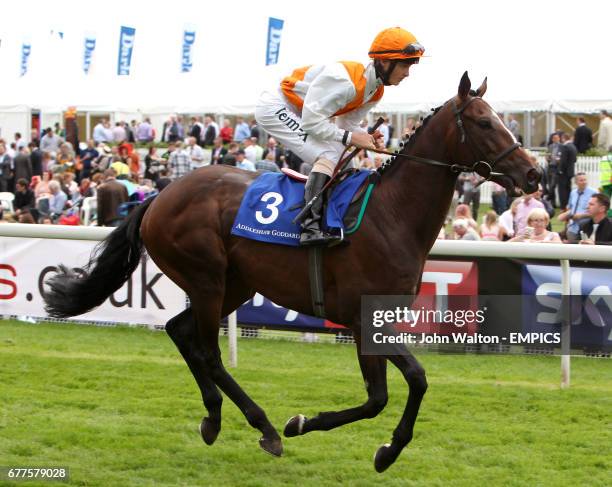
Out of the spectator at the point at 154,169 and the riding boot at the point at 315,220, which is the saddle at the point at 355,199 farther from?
the spectator at the point at 154,169

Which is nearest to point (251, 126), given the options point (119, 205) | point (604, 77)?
point (604, 77)

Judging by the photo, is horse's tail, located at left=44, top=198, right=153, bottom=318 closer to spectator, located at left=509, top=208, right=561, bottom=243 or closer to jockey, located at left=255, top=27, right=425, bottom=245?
jockey, located at left=255, top=27, right=425, bottom=245

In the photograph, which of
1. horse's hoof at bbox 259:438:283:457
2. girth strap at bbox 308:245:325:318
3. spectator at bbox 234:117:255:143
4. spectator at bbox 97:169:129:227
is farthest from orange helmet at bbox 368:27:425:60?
spectator at bbox 234:117:255:143

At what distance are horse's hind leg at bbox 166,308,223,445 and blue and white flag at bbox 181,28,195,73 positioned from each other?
74.0 feet

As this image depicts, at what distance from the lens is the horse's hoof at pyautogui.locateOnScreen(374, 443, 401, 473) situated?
192 inches

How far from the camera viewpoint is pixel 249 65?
2580cm

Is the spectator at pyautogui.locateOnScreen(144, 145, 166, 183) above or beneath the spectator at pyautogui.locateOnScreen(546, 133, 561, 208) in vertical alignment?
beneath

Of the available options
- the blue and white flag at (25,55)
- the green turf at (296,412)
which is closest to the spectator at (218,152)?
the green turf at (296,412)

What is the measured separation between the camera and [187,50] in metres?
28.0

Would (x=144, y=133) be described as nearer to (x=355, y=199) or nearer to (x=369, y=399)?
(x=355, y=199)

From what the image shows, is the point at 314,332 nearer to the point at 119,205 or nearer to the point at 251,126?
the point at 119,205

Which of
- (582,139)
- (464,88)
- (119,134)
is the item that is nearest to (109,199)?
(464,88)

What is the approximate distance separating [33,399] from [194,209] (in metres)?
1.66

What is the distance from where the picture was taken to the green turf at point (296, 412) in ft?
16.5
